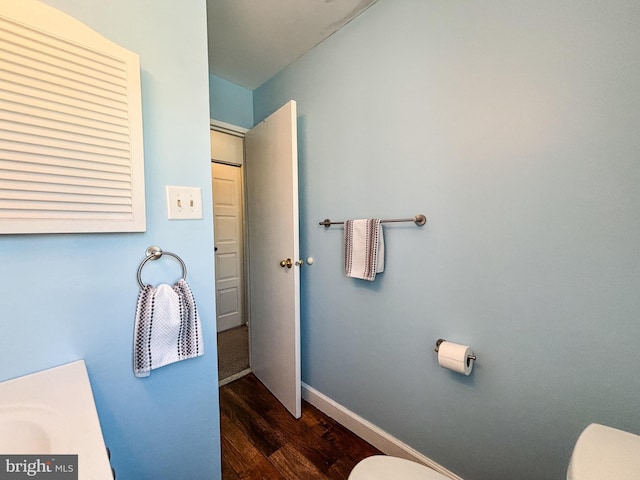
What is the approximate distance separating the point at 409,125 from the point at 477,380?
1168mm

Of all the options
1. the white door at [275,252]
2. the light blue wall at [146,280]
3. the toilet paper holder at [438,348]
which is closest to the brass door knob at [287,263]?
the white door at [275,252]

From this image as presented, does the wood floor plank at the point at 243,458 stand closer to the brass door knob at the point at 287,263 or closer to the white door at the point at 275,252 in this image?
the white door at the point at 275,252

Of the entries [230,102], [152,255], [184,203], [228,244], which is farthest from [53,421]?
[228,244]

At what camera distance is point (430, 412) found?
1.18 meters

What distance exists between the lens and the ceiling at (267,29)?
1285 mm

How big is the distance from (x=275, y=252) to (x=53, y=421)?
50.0 inches

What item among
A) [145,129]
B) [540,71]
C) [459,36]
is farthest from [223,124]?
[540,71]

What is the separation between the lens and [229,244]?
308 cm

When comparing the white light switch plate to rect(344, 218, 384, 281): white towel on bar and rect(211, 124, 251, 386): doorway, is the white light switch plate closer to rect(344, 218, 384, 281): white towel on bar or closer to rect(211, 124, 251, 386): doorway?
rect(344, 218, 384, 281): white towel on bar

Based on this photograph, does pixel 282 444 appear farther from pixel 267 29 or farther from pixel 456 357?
pixel 267 29

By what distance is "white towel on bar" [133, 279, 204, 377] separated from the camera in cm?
82

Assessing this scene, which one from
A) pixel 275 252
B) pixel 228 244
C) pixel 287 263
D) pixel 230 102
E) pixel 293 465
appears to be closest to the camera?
pixel 293 465

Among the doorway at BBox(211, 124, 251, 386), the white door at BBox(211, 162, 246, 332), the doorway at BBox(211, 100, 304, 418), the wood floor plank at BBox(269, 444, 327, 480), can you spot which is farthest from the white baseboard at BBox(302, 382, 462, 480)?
the white door at BBox(211, 162, 246, 332)

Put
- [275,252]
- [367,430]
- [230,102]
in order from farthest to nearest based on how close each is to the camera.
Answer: [230,102] < [275,252] < [367,430]
